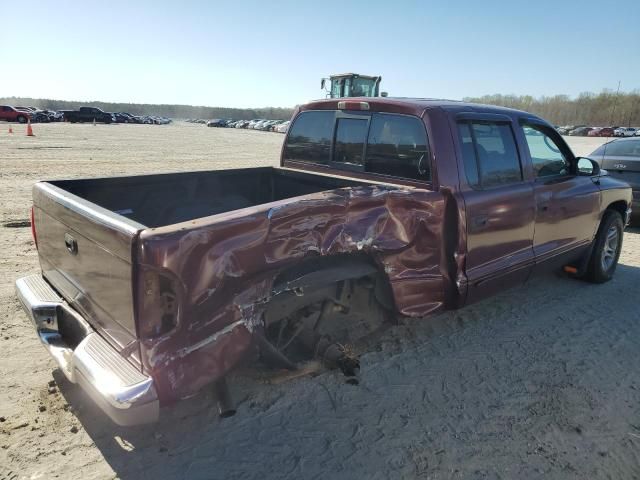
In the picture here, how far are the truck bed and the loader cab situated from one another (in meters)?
20.9

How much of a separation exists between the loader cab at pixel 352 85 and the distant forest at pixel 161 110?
9203 cm

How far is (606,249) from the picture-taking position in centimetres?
562

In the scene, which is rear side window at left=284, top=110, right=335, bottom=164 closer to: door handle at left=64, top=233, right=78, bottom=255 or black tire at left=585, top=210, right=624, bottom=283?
door handle at left=64, top=233, right=78, bottom=255

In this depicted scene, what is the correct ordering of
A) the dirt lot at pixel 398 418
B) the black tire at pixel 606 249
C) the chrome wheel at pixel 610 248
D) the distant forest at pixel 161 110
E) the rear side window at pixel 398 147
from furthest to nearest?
the distant forest at pixel 161 110
the chrome wheel at pixel 610 248
the black tire at pixel 606 249
the rear side window at pixel 398 147
the dirt lot at pixel 398 418

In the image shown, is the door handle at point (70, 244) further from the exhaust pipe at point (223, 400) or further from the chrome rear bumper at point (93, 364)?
the exhaust pipe at point (223, 400)

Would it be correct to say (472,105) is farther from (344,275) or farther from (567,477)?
(567,477)

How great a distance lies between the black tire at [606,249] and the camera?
5.43 meters

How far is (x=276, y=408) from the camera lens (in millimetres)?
3059

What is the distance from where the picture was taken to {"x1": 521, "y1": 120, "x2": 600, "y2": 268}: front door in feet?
14.5

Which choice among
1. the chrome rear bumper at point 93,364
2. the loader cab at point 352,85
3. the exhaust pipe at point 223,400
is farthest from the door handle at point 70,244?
the loader cab at point 352,85

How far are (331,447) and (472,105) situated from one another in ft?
9.75

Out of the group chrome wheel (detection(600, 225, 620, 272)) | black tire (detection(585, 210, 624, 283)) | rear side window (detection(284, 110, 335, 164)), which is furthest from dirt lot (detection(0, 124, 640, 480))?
rear side window (detection(284, 110, 335, 164))

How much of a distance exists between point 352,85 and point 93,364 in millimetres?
24207

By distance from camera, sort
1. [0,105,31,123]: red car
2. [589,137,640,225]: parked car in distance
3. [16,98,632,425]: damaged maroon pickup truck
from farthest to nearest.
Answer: [0,105,31,123]: red car, [589,137,640,225]: parked car in distance, [16,98,632,425]: damaged maroon pickup truck
